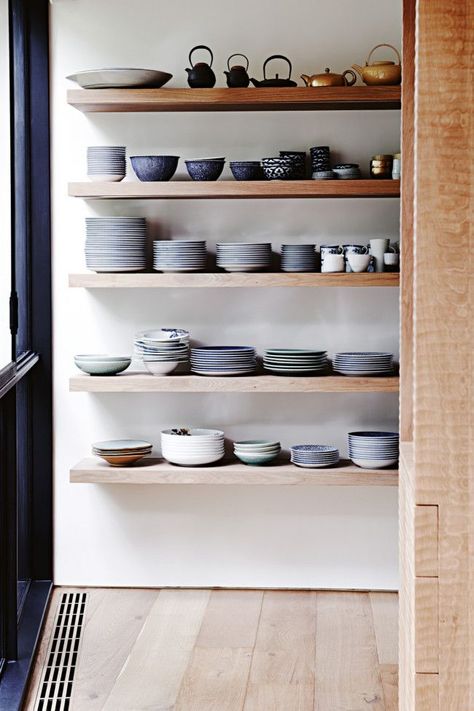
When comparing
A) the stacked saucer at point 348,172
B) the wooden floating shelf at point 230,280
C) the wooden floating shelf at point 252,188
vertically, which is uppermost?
the stacked saucer at point 348,172

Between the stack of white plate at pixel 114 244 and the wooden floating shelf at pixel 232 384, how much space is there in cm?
42

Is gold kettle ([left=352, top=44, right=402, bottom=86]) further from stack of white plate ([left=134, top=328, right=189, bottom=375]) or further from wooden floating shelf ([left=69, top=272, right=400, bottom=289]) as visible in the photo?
stack of white plate ([left=134, top=328, right=189, bottom=375])

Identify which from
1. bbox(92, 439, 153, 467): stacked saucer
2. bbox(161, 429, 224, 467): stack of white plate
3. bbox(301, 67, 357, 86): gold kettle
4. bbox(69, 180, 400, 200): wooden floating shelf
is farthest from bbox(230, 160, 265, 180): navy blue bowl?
bbox(92, 439, 153, 467): stacked saucer

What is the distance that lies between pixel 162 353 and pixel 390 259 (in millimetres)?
910

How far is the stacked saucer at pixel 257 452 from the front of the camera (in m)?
3.90

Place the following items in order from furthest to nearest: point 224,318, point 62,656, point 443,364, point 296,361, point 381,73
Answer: point 224,318, point 296,361, point 381,73, point 62,656, point 443,364

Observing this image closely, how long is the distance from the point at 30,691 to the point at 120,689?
0.86ft

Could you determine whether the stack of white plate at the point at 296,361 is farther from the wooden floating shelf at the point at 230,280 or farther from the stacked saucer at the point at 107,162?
the stacked saucer at the point at 107,162

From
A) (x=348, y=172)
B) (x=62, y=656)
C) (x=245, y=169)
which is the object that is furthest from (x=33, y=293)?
(x=62, y=656)

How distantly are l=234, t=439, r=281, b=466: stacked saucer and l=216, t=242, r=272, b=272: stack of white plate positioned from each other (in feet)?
2.15

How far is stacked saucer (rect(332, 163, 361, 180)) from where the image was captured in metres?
3.81

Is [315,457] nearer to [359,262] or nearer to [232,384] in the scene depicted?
[232,384]

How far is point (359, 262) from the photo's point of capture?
150 inches

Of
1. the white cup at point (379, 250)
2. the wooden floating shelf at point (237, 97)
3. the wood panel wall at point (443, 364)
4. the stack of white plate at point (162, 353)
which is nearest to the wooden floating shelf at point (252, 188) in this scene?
the white cup at point (379, 250)
